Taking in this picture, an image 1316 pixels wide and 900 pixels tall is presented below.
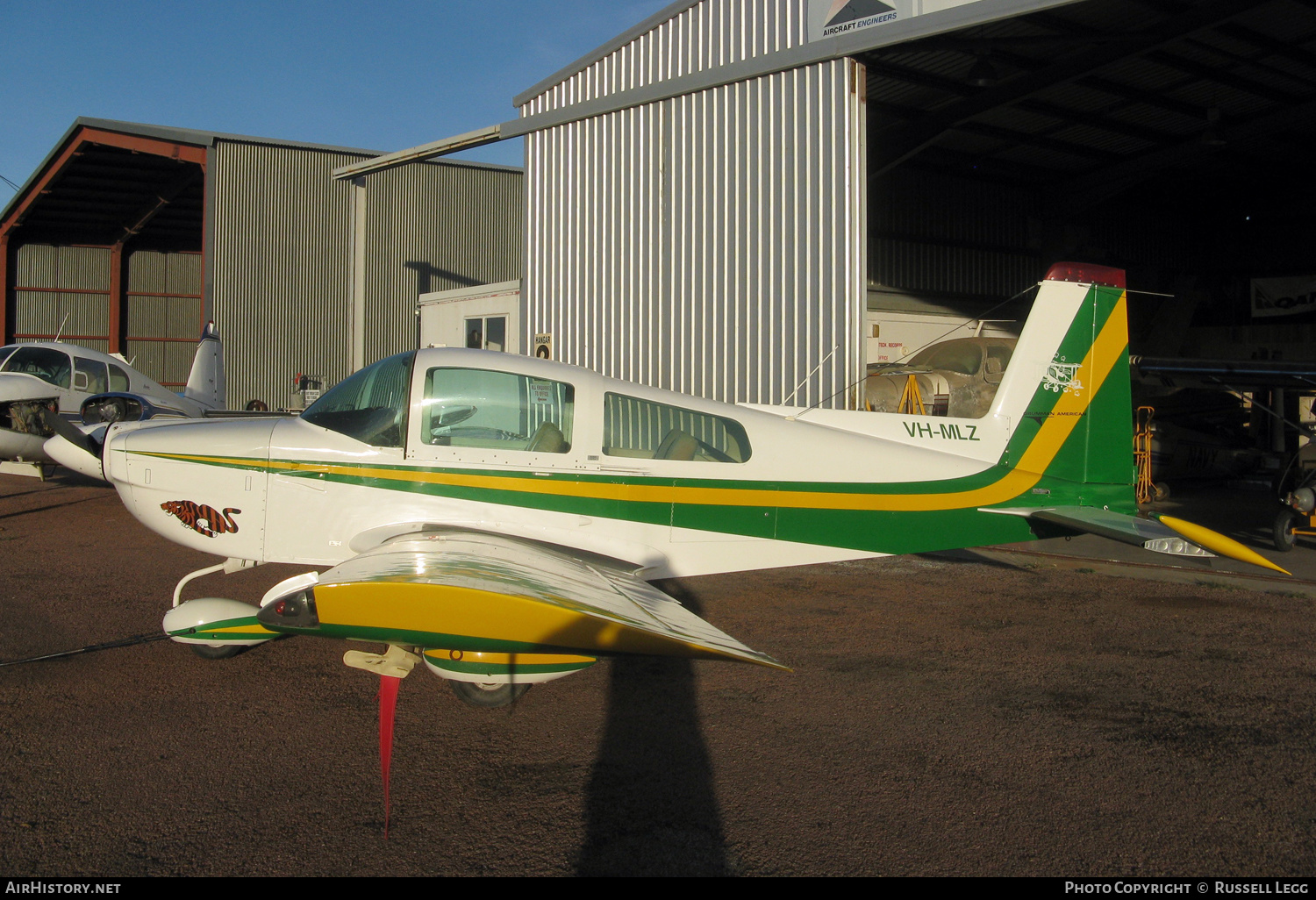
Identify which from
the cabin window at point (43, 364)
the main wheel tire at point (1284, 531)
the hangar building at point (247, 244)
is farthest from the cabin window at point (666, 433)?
the hangar building at point (247, 244)

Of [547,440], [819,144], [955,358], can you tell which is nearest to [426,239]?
[955,358]

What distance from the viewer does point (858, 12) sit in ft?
28.5

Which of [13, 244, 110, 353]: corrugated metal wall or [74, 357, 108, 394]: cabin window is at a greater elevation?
[13, 244, 110, 353]: corrugated metal wall

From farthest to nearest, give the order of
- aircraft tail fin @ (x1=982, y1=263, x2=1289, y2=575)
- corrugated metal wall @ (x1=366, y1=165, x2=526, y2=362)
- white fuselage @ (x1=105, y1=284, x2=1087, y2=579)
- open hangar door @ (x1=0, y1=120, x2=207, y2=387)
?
1. open hangar door @ (x1=0, y1=120, x2=207, y2=387)
2. corrugated metal wall @ (x1=366, y1=165, x2=526, y2=362)
3. aircraft tail fin @ (x1=982, y1=263, x2=1289, y2=575)
4. white fuselage @ (x1=105, y1=284, x2=1087, y2=579)

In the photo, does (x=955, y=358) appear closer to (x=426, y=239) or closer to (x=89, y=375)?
(x=89, y=375)

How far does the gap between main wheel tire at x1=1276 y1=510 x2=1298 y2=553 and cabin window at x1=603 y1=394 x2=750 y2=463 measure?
7150 mm

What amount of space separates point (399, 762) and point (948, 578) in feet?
19.4

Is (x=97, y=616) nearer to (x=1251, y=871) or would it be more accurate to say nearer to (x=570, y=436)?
(x=570, y=436)

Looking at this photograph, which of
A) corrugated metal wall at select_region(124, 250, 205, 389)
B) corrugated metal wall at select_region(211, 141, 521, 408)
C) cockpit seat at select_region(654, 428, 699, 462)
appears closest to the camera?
cockpit seat at select_region(654, 428, 699, 462)

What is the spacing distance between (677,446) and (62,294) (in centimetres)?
3126

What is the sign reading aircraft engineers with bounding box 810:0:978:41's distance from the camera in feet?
27.5

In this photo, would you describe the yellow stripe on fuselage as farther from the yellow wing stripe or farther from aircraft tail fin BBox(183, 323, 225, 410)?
aircraft tail fin BBox(183, 323, 225, 410)

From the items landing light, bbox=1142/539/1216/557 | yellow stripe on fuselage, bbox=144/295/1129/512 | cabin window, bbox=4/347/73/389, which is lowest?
landing light, bbox=1142/539/1216/557

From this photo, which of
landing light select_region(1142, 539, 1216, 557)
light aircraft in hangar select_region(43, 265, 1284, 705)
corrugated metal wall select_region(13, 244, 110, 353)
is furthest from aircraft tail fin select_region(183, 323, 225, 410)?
corrugated metal wall select_region(13, 244, 110, 353)
